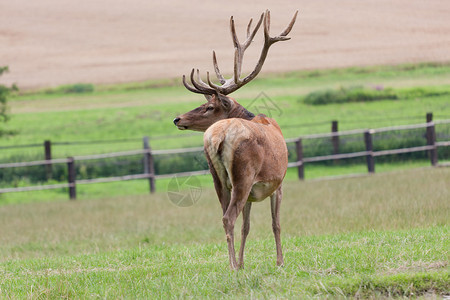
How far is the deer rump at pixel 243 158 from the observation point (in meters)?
6.05

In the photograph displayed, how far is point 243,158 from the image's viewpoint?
605 centimetres

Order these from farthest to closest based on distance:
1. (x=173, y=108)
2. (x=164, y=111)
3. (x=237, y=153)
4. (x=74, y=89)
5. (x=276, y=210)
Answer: (x=74, y=89), (x=164, y=111), (x=173, y=108), (x=276, y=210), (x=237, y=153)

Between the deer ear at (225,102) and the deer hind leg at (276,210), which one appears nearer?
the deer hind leg at (276,210)

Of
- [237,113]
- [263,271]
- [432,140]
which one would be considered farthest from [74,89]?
[263,271]

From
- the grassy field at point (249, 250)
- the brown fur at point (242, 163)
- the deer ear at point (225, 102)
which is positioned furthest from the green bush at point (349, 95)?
the brown fur at point (242, 163)

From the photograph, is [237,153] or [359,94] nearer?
[237,153]

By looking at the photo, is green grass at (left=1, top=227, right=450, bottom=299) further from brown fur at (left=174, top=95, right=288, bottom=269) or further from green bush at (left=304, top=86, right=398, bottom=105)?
green bush at (left=304, top=86, right=398, bottom=105)

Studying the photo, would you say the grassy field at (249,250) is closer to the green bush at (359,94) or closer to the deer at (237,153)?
the deer at (237,153)

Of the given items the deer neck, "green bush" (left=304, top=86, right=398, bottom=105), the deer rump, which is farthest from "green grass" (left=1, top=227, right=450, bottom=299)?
"green bush" (left=304, top=86, right=398, bottom=105)

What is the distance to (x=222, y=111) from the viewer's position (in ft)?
22.6

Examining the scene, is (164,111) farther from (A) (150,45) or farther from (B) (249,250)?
(B) (249,250)

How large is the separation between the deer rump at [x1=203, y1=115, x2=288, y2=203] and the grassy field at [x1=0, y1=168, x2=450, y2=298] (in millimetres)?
726

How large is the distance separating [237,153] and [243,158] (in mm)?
65

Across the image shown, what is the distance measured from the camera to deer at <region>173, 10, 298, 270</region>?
607 cm
